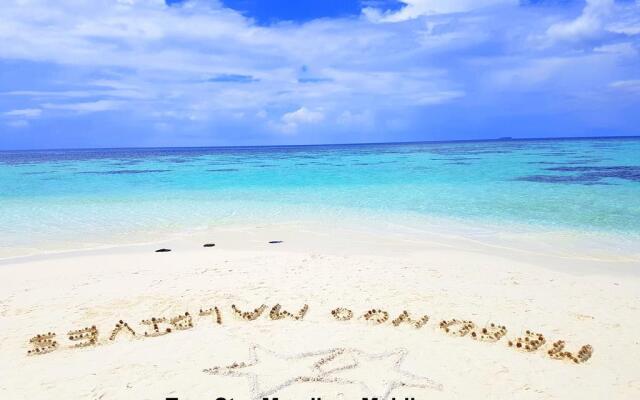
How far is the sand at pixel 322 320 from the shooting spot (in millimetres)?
5473

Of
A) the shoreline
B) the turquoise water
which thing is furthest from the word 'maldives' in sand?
the turquoise water

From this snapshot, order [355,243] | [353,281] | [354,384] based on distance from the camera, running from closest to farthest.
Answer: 1. [354,384]
2. [353,281]
3. [355,243]

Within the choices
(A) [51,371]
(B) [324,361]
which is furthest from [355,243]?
(A) [51,371]

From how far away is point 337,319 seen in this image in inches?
297

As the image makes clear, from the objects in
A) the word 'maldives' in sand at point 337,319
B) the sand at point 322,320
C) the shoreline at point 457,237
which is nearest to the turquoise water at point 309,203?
the shoreline at point 457,237

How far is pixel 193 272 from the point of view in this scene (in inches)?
407

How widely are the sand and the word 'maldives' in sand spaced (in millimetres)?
124

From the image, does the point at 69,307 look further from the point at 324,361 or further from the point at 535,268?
the point at 535,268

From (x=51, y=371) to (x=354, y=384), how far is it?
4.00m

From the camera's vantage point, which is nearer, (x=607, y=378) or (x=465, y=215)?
(x=607, y=378)

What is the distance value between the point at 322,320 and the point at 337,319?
261 millimetres

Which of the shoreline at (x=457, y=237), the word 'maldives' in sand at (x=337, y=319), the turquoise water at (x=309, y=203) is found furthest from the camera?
the turquoise water at (x=309, y=203)

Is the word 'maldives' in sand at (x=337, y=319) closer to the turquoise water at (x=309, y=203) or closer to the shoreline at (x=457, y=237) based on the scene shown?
the shoreline at (x=457, y=237)

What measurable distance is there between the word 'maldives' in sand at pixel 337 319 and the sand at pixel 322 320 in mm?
124
